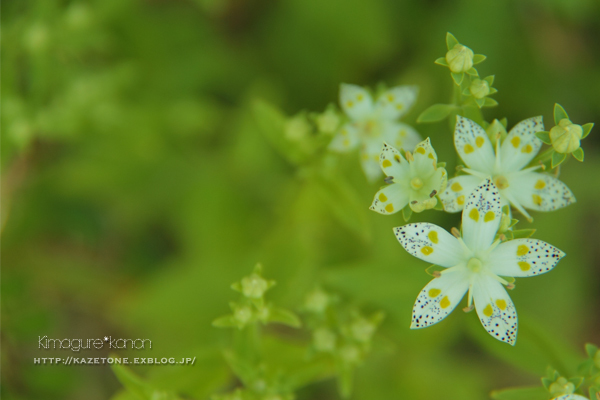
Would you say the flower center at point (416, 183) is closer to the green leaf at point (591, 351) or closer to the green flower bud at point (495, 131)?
the green flower bud at point (495, 131)

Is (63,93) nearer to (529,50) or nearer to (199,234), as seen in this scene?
(199,234)

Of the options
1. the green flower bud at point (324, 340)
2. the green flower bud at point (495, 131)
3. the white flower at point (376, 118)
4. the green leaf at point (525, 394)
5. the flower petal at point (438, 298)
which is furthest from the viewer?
the white flower at point (376, 118)

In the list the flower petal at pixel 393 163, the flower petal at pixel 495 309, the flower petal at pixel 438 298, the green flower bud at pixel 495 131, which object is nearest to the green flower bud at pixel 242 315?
the flower petal at pixel 438 298

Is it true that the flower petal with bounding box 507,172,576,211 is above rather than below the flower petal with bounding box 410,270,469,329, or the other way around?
above

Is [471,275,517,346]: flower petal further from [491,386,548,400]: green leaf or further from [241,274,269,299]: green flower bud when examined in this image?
[241,274,269,299]: green flower bud

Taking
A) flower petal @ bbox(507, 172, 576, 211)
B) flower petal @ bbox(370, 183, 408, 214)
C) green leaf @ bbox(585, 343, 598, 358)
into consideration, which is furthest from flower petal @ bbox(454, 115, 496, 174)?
green leaf @ bbox(585, 343, 598, 358)

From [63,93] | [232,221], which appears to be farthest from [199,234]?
[63,93]
